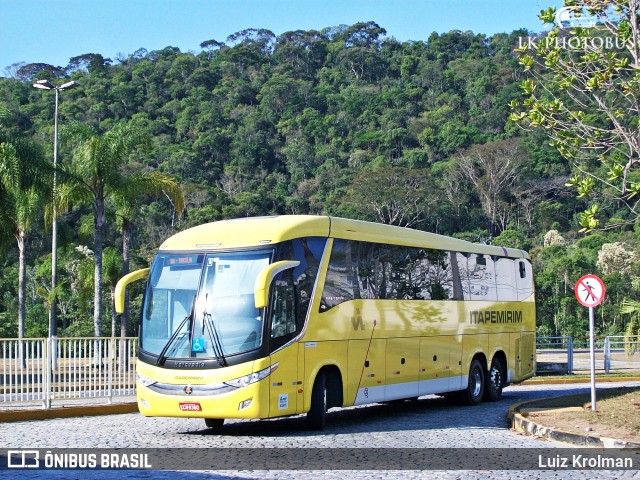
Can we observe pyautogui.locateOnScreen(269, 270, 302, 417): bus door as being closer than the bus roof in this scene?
Yes

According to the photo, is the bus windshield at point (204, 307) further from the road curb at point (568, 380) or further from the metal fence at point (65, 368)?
the road curb at point (568, 380)

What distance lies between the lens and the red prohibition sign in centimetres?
1601

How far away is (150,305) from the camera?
1424cm

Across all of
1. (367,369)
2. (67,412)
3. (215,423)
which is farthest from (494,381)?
(67,412)

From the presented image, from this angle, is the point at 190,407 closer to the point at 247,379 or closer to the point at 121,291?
the point at 247,379

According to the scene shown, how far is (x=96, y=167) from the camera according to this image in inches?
1326

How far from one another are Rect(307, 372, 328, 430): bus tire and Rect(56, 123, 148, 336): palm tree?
20.6 m

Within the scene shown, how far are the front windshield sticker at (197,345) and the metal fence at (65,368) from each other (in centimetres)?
480

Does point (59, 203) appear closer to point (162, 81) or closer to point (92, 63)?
point (162, 81)

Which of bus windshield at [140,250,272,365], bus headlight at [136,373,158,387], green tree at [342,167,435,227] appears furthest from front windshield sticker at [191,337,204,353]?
green tree at [342,167,435,227]

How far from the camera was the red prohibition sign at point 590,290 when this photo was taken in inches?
630

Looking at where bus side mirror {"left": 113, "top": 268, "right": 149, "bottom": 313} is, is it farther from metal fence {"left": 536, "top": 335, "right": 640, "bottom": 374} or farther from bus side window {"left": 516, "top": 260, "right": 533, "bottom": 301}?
metal fence {"left": 536, "top": 335, "right": 640, "bottom": 374}

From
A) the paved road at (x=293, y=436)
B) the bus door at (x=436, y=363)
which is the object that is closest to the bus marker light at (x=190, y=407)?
the paved road at (x=293, y=436)

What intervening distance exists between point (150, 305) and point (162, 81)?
125 metres
